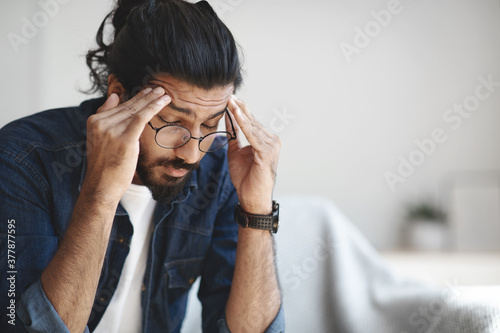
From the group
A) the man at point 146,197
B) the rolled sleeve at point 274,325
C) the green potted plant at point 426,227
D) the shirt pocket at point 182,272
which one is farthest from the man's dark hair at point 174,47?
the green potted plant at point 426,227

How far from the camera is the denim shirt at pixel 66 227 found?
97 centimetres

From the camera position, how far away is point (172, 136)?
43.1 inches

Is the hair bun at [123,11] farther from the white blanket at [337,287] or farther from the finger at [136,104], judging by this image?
the white blanket at [337,287]

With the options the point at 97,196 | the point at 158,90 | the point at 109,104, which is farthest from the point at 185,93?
the point at 97,196

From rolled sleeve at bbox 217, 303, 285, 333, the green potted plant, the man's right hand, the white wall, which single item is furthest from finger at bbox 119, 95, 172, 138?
the green potted plant

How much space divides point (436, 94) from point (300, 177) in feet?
4.04

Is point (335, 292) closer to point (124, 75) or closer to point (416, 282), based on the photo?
point (416, 282)

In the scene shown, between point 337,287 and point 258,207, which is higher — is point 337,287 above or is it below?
below

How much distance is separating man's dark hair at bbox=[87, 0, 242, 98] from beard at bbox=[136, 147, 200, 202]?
0.18m

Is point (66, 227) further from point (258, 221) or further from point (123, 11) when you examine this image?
point (123, 11)

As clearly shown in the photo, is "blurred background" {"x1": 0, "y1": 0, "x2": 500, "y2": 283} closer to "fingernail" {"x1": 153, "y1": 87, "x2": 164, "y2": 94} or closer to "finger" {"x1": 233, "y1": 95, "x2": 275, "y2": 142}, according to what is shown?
"finger" {"x1": 233, "y1": 95, "x2": 275, "y2": 142}

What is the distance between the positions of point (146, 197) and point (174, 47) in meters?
0.41

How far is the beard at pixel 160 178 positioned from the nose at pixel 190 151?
0.04 m

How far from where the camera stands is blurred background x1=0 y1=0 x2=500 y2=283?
3.29 meters
